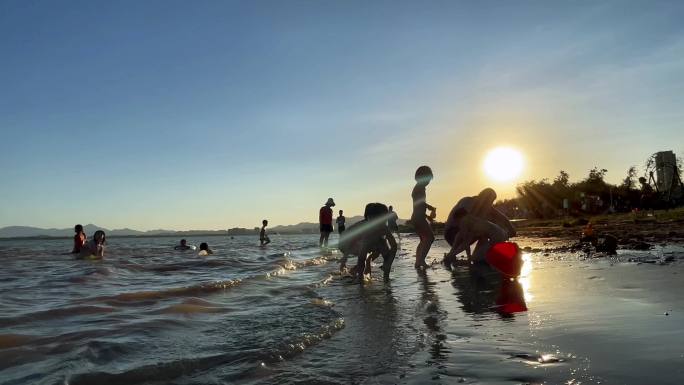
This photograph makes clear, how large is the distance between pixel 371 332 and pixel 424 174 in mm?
6527

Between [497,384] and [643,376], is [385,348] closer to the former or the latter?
[497,384]

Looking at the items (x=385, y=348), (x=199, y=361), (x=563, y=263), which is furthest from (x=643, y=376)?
(x=563, y=263)

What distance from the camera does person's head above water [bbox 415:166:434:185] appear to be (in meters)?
→ 10.6

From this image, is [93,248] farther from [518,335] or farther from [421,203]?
[518,335]

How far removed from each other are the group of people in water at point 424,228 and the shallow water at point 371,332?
0.84 meters

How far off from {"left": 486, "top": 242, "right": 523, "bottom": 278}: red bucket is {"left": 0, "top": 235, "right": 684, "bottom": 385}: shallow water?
0.26m

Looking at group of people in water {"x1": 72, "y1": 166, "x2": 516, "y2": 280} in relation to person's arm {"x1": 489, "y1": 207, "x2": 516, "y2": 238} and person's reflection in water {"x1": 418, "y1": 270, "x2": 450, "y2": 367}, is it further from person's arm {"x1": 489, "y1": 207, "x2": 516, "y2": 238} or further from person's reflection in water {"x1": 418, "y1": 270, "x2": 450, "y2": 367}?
person's reflection in water {"x1": 418, "y1": 270, "x2": 450, "y2": 367}

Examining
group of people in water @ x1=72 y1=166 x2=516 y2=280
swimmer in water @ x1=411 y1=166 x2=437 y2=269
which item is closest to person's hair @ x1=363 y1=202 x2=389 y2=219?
group of people in water @ x1=72 y1=166 x2=516 y2=280

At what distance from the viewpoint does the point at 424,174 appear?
35.0ft

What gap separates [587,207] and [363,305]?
5109 cm

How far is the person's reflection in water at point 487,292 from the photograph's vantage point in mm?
5292

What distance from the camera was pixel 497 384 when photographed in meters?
2.71

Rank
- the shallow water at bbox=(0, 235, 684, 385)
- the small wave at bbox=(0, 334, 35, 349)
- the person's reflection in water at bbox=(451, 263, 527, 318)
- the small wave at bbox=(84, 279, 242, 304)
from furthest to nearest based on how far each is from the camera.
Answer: the small wave at bbox=(84, 279, 242, 304) → the person's reflection in water at bbox=(451, 263, 527, 318) → the small wave at bbox=(0, 334, 35, 349) → the shallow water at bbox=(0, 235, 684, 385)

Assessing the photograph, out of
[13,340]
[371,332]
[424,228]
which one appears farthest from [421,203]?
[13,340]
